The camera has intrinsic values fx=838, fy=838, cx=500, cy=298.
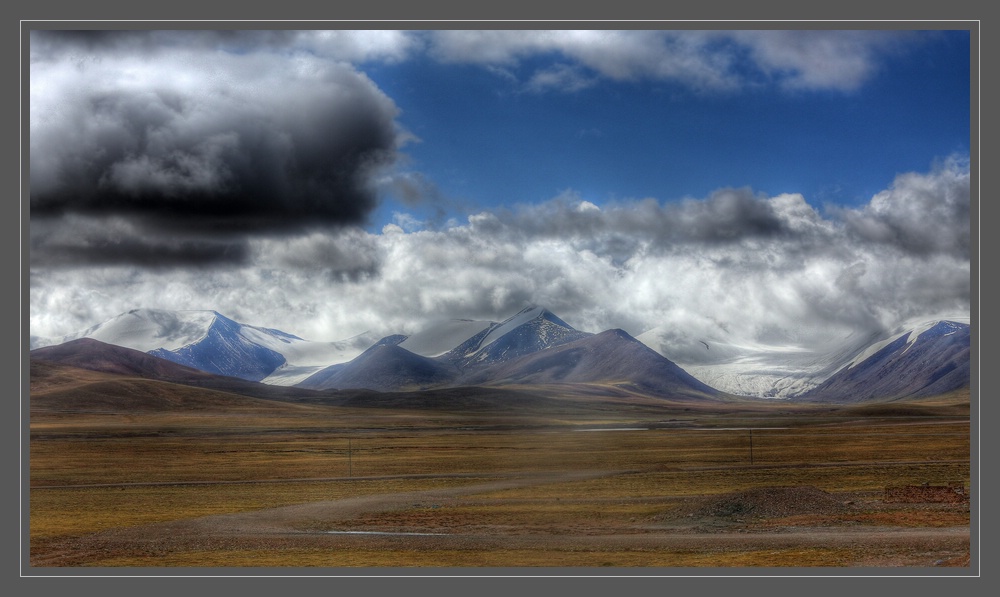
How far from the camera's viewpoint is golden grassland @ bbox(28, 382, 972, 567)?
24297 millimetres

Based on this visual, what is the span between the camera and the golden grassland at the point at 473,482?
79.7ft

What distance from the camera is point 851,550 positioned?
23734 mm

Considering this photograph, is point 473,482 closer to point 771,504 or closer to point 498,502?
point 498,502

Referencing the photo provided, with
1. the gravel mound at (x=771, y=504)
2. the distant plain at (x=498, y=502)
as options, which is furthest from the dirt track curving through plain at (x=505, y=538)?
the gravel mound at (x=771, y=504)

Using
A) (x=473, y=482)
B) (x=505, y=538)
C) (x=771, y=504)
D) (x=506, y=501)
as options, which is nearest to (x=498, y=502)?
(x=506, y=501)

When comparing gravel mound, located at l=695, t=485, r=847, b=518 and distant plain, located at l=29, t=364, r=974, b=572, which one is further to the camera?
gravel mound, located at l=695, t=485, r=847, b=518

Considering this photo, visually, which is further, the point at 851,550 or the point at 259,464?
the point at 259,464

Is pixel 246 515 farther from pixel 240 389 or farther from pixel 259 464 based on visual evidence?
pixel 240 389

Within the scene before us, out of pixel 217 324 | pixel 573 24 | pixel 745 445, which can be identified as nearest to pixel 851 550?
pixel 573 24

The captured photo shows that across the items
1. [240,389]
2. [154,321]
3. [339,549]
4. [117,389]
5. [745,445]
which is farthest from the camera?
[240,389]

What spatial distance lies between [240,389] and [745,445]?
4790 inches

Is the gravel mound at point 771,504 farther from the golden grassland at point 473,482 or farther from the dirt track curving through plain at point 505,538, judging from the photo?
the dirt track curving through plain at point 505,538

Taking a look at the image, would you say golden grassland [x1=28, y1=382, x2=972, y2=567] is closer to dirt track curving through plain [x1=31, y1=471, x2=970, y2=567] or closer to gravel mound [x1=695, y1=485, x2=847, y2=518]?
dirt track curving through plain [x1=31, y1=471, x2=970, y2=567]

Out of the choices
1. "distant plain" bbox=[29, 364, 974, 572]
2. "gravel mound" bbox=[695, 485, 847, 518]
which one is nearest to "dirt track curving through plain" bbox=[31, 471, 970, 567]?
"distant plain" bbox=[29, 364, 974, 572]
